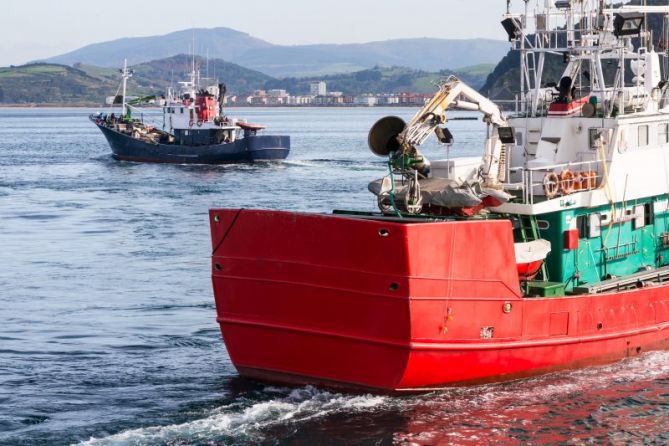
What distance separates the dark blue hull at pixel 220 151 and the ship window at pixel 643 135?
153ft

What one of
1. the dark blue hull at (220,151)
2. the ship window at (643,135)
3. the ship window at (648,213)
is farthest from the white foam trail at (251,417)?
the dark blue hull at (220,151)

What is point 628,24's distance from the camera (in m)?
18.5

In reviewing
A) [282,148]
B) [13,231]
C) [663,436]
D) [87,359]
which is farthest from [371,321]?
[282,148]

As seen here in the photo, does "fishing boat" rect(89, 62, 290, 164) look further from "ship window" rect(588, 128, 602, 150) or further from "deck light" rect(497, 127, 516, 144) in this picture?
"deck light" rect(497, 127, 516, 144)

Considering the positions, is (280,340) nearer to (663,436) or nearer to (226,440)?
(226,440)

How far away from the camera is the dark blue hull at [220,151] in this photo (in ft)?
215

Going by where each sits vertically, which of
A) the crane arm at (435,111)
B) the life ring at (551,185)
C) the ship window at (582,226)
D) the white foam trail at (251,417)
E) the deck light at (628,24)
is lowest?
the white foam trail at (251,417)

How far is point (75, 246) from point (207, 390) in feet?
54.7

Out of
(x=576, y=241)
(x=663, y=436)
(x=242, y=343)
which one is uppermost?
(x=576, y=241)

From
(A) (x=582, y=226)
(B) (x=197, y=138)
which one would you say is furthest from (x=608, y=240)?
(B) (x=197, y=138)

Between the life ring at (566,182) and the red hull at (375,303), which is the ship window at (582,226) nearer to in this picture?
the life ring at (566,182)

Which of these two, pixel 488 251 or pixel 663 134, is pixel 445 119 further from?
pixel 663 134

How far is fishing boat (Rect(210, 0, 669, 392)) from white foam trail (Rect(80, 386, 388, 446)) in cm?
24

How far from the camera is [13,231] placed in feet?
117
